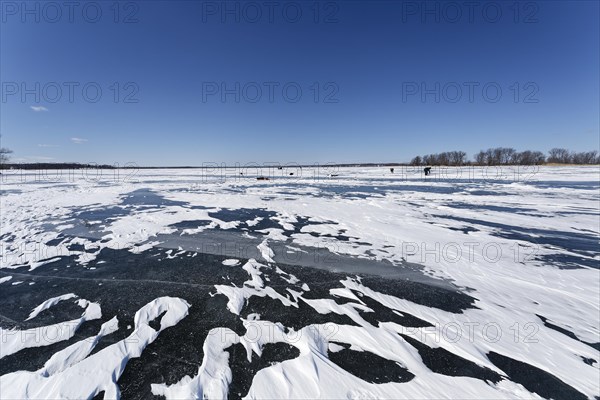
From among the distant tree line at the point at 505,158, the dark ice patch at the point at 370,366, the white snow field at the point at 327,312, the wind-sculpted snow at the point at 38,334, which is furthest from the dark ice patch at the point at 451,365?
the distant tree line at the point at 505,158

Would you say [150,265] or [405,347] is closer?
[405,347]

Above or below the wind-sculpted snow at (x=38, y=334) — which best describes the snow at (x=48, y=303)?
above

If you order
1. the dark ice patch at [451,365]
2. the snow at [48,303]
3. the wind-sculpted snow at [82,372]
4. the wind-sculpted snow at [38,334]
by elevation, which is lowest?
the dark ice patch at [451,365]

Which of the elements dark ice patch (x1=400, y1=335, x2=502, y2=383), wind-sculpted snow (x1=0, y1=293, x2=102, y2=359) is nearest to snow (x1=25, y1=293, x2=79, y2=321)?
wind-sculpted snow (x1=0, y1=293, x2=102, y2=359)

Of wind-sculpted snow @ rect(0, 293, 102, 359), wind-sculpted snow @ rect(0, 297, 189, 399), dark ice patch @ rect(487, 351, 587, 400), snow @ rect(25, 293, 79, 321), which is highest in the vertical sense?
snow @ rect(25, 293, 79, 321)

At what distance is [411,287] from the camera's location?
3871mm

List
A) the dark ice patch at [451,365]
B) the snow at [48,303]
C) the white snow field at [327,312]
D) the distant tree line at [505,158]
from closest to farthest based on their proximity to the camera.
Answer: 1. the white snow field at [327,312]
2. the dark ice patch at [451,365]
3. the snow at [48,303]
4. the distant tree line at [505,158]

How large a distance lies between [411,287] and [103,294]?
4776 mm

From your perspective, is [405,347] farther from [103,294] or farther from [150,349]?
[103,294]

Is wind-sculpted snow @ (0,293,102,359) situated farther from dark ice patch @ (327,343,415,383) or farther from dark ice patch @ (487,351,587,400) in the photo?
dark ice patch @ (487,351,587,400)

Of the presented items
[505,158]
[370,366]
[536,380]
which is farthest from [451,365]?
[505,158]

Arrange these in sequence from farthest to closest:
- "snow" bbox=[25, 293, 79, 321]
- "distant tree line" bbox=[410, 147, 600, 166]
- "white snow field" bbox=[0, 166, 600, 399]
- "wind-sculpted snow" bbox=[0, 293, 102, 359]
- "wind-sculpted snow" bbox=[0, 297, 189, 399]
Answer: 1. "distant tree line" bbox=[410, 147, 600, 166]
2. "snow" bbox=[25, 293, 79, 321]
3. "wind-sculpted snow" bbox=[0, 293, 102, 359]
4. "white snow field" bbox=[0, 166, 600, 399]
5. "wind-sculpted snow" bbox=[0, 297, 189, 399]

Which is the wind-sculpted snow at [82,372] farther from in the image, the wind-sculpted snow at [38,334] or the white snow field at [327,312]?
the wind-sculpted snow at [38,334]

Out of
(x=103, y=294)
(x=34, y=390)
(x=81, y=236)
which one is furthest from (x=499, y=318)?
(x=81, y=236)
